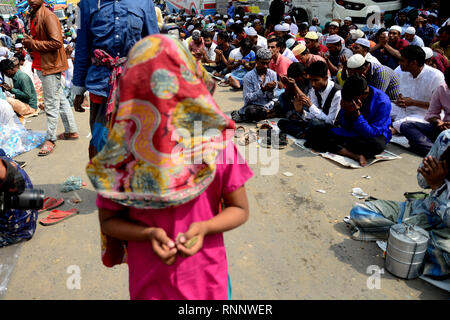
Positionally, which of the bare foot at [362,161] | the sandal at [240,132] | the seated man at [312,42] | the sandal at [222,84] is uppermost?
the seated man at [312,42]

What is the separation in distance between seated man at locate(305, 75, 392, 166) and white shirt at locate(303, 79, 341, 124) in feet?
0.73

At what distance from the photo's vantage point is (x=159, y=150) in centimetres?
120

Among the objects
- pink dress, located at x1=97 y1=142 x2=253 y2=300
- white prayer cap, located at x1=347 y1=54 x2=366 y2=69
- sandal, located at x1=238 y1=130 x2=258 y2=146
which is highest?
pink dress, located at x1=97 y1=142 x2=253 y2=300

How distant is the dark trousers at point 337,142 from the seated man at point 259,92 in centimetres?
140

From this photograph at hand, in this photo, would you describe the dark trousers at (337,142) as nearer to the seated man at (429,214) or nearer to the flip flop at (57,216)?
the seated man at (429,214)

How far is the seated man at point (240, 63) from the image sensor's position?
873 centimetres

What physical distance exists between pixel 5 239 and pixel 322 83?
14.8 feet

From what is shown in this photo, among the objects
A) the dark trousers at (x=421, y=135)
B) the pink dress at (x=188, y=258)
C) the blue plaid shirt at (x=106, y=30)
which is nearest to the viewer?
the pink dress at (x=188, y=258)

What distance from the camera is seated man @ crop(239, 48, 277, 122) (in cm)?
659

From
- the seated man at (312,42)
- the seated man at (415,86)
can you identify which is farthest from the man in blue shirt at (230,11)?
the seated man at (415,86)

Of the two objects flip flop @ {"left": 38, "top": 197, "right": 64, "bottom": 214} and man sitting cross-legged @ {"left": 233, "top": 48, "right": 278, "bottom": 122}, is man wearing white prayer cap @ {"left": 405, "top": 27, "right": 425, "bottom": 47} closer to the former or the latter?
man sitting cross-legged @ {"left": 233, "top": 48, "right": 278, "bottom": 122}

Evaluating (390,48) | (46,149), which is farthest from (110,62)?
(390,48)

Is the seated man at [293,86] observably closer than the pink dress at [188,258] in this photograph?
No

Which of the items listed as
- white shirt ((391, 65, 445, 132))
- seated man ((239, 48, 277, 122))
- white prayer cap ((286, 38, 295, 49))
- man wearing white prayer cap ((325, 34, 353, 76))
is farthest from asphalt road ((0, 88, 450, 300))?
white prayer cap ((286, 38, 295, 49))
